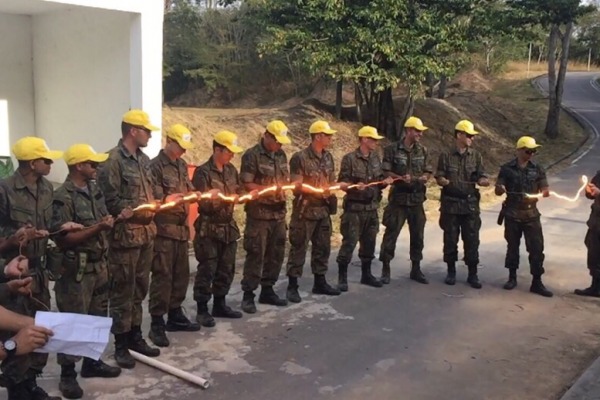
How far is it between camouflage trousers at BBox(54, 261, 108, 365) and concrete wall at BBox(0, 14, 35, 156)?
28.6ft

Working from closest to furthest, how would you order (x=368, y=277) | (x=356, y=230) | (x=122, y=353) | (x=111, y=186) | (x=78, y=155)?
1. (x=78, y=155)
2. (x=111, y=186)
3. (x=122, y=353)
4. (x=356, y=230)
5. (x=368, y=277)

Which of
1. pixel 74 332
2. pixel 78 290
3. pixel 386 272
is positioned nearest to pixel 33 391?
pixel 78 290

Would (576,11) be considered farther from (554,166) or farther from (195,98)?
(195,98)

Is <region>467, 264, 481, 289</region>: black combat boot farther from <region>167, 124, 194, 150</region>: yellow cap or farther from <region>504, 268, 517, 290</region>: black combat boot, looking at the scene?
<region>167, 124, 194, 150</region>: yellow cap

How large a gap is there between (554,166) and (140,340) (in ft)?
55.3

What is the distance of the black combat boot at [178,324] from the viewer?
6.07 m

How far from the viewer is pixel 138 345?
17.8ft

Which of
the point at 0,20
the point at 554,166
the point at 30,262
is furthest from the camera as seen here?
the point at 554,166

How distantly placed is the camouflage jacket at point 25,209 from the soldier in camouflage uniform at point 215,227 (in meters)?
1.81

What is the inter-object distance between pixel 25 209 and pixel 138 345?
166 cm

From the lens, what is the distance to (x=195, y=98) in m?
39.3

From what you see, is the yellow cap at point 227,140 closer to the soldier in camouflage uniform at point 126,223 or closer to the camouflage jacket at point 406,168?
the soldier in camouflage uniform at point 126,223

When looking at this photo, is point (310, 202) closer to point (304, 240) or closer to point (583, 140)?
point (304, 240)

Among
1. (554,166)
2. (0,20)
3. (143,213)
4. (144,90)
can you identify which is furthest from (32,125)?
(554,166)
